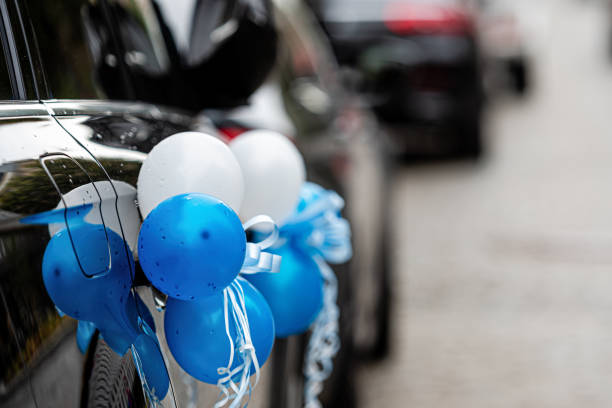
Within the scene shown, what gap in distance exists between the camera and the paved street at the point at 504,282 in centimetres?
336

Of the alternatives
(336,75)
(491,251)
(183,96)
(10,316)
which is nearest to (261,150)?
(183,96)

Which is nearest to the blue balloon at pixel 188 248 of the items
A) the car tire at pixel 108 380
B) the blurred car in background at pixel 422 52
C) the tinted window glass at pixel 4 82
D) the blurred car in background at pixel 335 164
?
the car tire at pixel 108 380

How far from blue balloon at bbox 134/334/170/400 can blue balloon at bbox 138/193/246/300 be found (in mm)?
64

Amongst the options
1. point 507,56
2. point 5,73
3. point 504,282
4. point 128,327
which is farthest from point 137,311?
point 507,56

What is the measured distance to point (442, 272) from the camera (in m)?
4.70

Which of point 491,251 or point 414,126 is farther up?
point 414,126

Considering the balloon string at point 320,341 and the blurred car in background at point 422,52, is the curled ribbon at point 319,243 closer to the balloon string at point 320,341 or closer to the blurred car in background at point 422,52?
the balloon string at point 320,341

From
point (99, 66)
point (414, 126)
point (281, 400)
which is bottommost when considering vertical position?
point (414, 126)

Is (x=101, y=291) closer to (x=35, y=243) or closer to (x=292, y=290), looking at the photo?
(x=35, y=243)

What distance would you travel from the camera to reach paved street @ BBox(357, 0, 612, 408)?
3.36m

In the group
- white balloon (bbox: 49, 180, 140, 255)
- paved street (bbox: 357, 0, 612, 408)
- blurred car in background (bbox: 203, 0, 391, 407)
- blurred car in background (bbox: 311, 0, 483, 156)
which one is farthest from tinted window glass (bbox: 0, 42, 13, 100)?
blurred car in background (bbox: 311, 0, 483, 156)

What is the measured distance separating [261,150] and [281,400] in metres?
0.49

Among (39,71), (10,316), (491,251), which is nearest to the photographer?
(10,316)

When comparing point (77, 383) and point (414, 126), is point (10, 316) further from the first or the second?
point (414, 126)
